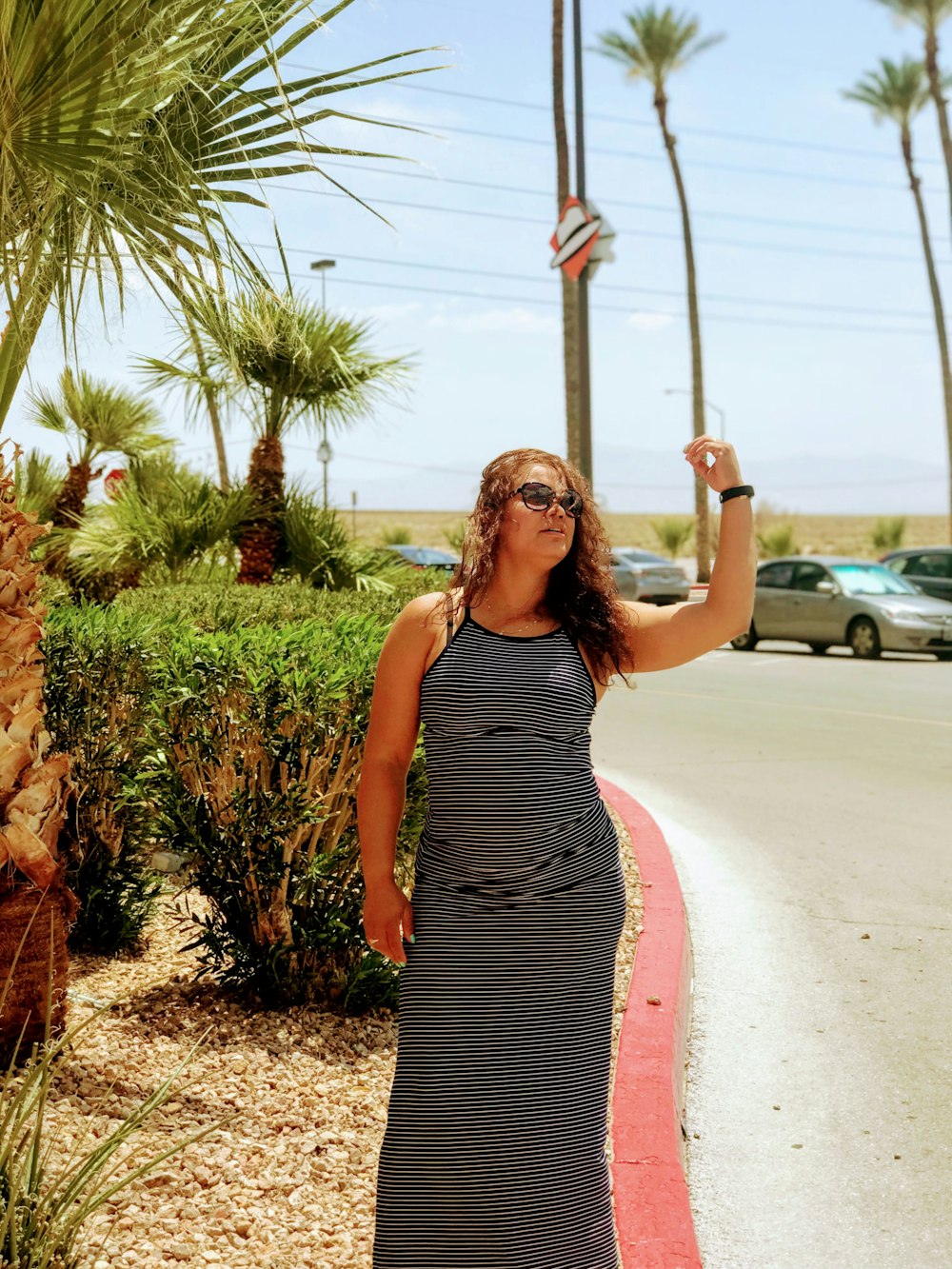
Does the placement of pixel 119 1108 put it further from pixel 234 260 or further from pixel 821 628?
pixel 821 628

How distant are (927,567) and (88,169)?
72.5 ft

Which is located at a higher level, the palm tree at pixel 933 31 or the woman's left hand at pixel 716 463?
the palm tree at pixel 933 31

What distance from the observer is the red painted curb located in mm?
3170

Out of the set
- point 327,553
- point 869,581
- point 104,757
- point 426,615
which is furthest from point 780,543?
point 426,615

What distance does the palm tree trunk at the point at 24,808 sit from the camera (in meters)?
3.52

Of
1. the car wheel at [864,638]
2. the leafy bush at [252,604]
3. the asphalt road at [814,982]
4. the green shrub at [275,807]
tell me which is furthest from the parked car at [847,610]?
the green shrub at [275,807]

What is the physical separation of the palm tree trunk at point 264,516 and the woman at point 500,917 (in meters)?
10.3

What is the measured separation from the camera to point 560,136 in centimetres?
2508

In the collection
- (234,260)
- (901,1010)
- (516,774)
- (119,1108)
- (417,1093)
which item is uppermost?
(234,260)

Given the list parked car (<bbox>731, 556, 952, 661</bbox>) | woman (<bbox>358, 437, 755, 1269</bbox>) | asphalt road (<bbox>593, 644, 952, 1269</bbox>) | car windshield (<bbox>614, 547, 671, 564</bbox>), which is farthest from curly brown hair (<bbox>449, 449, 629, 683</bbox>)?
car windshield (<bbox>614, 547, 671, 564</bbox>)

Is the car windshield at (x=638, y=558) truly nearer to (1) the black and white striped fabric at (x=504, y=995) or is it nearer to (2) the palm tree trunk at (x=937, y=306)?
(2) the palm tree trunk at (x=937, y=306)

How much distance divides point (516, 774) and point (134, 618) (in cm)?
289

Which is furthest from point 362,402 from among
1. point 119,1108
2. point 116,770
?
point 119,1108

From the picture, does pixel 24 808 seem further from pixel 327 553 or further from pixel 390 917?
pixel 327 553
